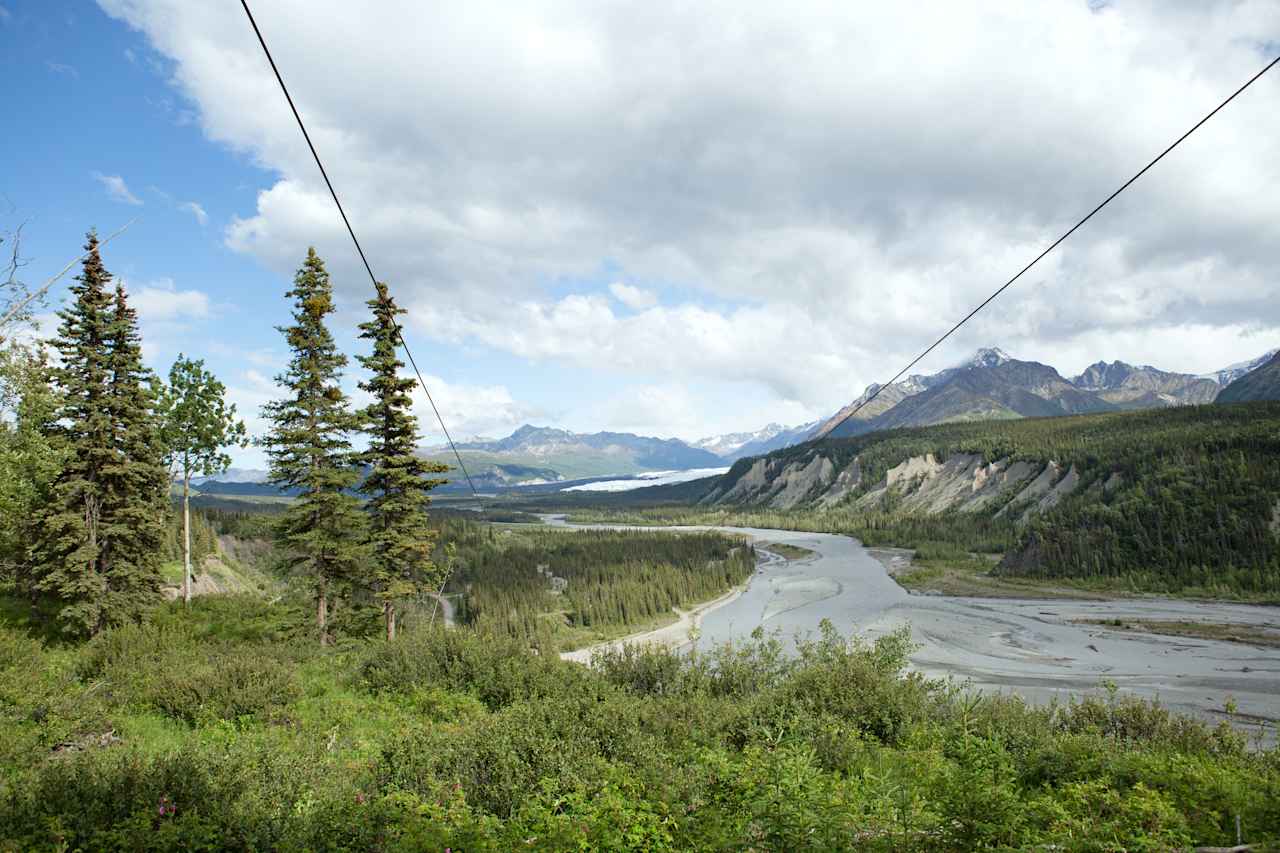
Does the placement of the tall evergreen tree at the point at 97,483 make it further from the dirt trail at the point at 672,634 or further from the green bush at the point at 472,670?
the dirt trail at the point at 672,634

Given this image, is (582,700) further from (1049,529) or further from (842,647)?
(1049,529)

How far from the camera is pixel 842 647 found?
21.9m

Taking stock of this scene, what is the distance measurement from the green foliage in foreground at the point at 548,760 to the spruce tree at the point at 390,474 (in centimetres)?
449

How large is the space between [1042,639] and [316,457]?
135ft

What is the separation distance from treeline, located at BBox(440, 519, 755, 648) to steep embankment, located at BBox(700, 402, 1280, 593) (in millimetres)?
30578

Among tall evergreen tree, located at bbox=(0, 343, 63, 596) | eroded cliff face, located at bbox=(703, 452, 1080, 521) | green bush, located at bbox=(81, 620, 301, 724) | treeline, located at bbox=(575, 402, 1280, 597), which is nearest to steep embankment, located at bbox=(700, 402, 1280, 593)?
treeline, located at bbox=(575, 402, 1280, 597)

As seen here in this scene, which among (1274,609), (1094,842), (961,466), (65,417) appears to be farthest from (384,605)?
(961,466)

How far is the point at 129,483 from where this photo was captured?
23.4 m

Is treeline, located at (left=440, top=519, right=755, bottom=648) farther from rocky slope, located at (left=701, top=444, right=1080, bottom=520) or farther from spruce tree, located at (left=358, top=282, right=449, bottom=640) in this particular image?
rocky slope, located at (left=701, top=444, right=1080, bottom=520)

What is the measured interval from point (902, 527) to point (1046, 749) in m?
92.6

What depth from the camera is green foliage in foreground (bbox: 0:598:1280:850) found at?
6809 millimetres

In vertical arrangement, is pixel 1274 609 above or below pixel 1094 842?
below

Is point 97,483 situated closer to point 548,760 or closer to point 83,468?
point 83,468

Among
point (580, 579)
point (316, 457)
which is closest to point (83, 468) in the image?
point (316, 457)
